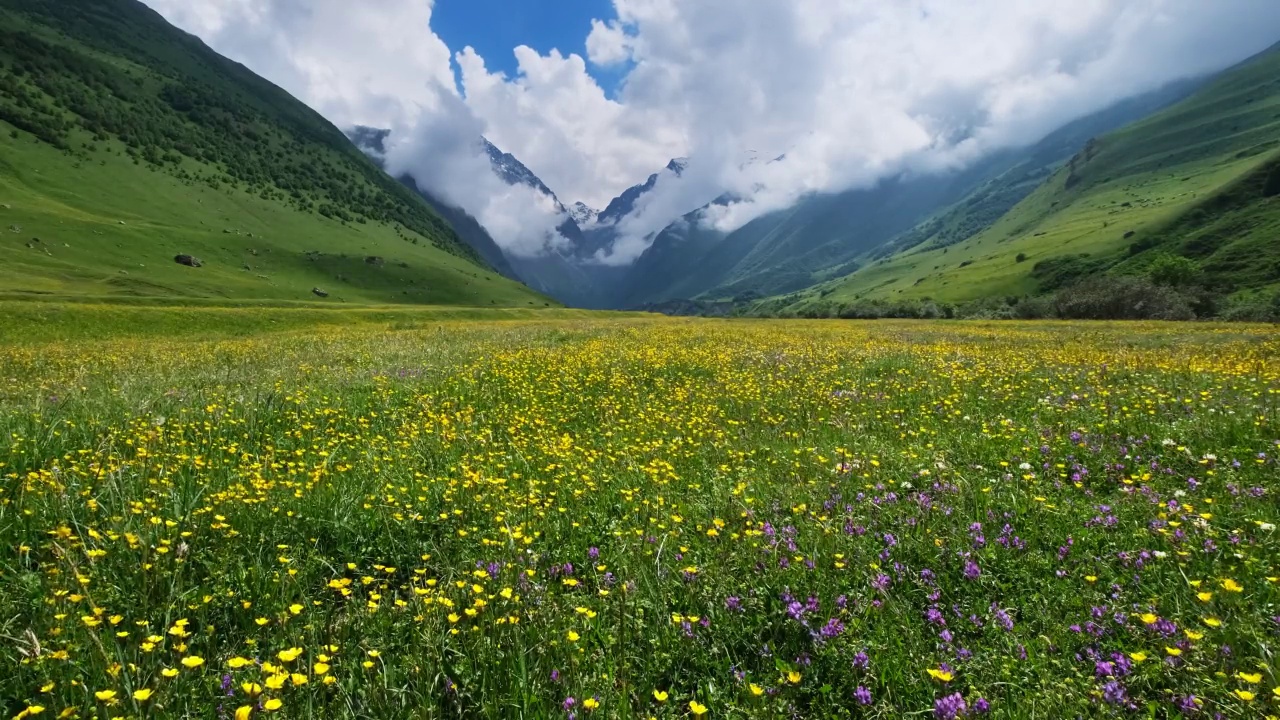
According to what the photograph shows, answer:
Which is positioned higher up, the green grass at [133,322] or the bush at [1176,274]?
the green grass at [133,322]

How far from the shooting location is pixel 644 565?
464 cm

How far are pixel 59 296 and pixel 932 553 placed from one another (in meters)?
82.0

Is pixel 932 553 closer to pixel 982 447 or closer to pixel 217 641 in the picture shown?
pixel 982 447

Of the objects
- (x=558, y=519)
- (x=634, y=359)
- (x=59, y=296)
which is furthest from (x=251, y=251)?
(x=558, y=519)

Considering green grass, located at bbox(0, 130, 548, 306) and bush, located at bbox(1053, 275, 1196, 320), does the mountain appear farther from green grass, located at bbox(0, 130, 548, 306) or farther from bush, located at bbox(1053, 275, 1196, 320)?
bush, located at bbox(1053, 275, 1196, 320)

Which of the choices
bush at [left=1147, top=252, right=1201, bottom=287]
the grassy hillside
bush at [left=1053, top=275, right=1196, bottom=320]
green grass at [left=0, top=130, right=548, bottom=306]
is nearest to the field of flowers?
the grassy hillside

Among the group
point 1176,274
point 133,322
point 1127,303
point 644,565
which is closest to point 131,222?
point 133,322

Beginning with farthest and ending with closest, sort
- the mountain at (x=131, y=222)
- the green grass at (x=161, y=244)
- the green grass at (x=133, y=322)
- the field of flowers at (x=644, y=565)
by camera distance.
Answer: the mountain at (x=131, y=222) < the green grass at (x=161, y=244) < the green grass at (x=133, y=322) < the field of flowers at (x=644, y=565)

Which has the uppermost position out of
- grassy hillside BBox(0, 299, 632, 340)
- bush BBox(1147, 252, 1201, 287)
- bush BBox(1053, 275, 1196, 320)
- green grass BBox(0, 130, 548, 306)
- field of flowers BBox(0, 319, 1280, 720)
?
green grass BBox(0, 130, 548, 306)

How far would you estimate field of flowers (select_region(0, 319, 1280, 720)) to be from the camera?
10.5ft

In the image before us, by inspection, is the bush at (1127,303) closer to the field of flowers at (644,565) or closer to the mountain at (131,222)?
the field of flowers at (644,565)

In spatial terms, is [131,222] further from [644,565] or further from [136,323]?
[644,565]

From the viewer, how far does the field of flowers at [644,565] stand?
10.5 feet

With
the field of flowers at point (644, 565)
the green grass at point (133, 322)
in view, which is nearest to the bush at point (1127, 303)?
the field of flowers at point (644, 565)
